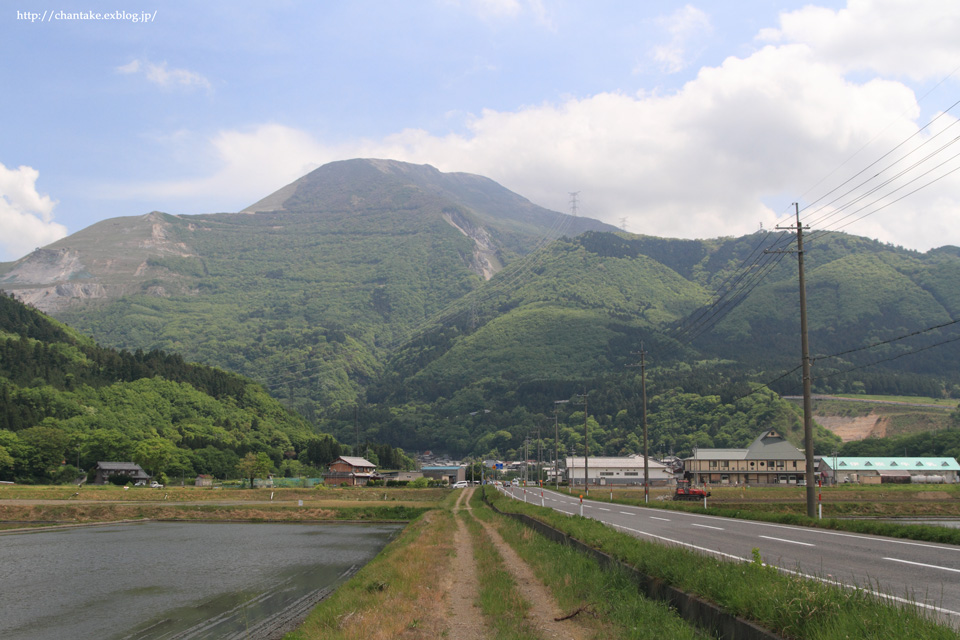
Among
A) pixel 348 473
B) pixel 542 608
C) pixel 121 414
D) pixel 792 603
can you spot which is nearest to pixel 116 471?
pixel 121 414

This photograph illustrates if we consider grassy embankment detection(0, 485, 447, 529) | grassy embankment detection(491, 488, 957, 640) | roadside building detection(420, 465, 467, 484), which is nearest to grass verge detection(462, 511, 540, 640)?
grassy embankment detection(491, 488, 957, 640)

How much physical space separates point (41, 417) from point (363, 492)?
2016 inches

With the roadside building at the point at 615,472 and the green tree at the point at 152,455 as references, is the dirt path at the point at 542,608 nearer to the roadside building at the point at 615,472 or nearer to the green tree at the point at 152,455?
the green tree at the point at 152,455

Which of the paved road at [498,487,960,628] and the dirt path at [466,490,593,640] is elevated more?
the paved road at [498,487,960,628]

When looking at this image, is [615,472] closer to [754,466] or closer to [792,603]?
[754,466]

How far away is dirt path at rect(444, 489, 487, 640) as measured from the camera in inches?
515

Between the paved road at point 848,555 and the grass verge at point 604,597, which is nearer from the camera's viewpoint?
the grass verge at point 604,597

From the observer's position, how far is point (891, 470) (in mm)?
104938

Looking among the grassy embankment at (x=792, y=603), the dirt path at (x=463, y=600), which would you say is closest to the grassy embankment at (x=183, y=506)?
the dirt path at (x=463, y=600)

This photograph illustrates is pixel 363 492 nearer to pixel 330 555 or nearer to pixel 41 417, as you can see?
pixel 41 417

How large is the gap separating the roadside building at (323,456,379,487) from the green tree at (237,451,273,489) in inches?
462

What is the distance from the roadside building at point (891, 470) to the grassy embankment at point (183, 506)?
209 ft

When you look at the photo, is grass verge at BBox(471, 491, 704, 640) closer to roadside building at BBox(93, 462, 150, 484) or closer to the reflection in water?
the reflection in water

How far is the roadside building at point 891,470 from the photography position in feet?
333
